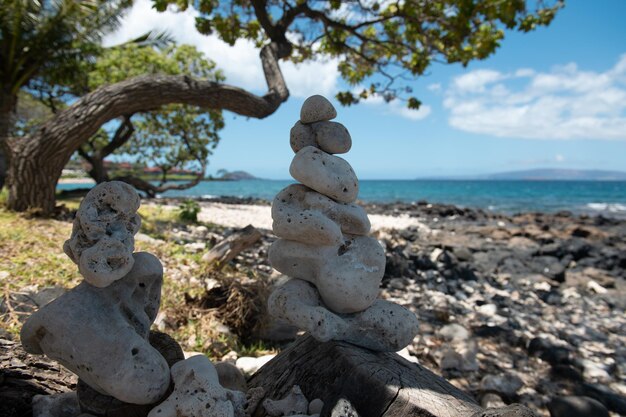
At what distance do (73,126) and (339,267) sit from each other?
6.33 meters

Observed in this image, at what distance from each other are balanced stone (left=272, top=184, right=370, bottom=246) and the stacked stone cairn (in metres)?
0.86

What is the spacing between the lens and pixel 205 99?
25.1 feet

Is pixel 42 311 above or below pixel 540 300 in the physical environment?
above

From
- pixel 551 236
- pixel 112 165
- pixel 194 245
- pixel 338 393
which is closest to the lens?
pixel 338 393

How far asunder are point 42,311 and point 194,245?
5.07 metres

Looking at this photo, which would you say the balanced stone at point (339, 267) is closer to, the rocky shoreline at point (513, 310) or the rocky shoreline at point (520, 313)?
the rocky shoreline at point (513, 310)

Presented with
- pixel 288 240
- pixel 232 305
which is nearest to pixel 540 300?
pixel 232 305

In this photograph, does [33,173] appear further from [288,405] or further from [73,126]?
[288,405]

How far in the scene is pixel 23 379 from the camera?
98.5 inches

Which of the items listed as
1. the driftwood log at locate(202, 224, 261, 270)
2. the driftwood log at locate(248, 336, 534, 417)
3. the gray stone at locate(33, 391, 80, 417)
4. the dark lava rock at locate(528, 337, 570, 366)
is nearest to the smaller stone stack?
the driftwood log at locate(248, 336, 534, 417)

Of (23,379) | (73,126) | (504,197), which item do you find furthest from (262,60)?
(504,197)

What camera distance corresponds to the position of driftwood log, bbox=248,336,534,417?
83.9 inches

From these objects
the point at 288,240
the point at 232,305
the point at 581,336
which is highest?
the point at 288,240

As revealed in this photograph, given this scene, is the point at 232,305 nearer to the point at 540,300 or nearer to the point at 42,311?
the point at 42,311
